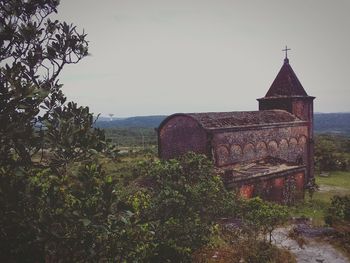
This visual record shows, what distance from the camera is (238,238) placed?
50.4 ft

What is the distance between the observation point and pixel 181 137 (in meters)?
24.8

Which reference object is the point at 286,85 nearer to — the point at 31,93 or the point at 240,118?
the point at 240,118

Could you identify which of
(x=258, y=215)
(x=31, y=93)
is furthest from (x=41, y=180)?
(x=258, y=215)

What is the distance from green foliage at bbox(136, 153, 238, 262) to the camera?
11.4 m

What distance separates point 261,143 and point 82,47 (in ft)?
71.6

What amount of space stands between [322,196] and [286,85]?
9.85 metres

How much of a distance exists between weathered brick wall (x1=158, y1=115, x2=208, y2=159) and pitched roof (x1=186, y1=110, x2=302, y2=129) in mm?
634

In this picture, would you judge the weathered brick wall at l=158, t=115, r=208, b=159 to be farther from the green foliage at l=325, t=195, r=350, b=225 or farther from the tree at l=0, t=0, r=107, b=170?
the tree at l=0, t=0, r=107, b=170

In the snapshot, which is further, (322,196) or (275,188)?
A: (322,196)

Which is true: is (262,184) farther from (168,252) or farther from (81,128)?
(81,128)

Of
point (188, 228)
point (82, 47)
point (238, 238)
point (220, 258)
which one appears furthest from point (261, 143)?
point (82, 47)

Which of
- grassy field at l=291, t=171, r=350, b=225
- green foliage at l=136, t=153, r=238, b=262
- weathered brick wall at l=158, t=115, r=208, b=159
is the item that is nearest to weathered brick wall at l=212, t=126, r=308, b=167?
weathered brick wall at l=158, t=115, r=208, b=159

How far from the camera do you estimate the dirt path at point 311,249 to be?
46.8ft

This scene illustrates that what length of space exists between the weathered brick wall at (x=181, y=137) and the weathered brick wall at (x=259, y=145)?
0.97 m
